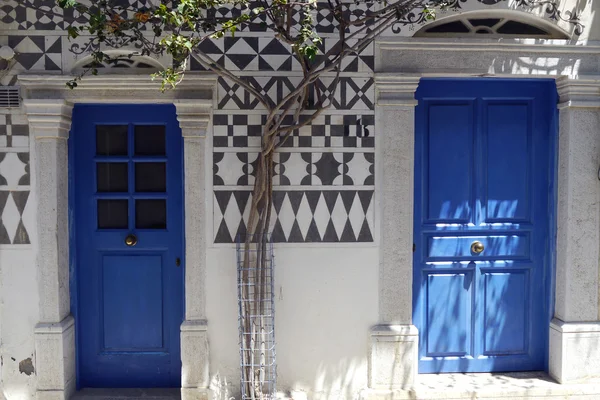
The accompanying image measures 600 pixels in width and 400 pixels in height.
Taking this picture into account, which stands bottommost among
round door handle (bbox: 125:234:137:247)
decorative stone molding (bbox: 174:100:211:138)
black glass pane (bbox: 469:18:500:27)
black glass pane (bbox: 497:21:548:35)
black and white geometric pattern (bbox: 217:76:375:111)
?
round door handle (bbox: 125:234:137:247)

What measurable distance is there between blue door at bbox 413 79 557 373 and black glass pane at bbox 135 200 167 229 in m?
1.93

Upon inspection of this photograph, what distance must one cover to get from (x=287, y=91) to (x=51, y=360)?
260 centimetres

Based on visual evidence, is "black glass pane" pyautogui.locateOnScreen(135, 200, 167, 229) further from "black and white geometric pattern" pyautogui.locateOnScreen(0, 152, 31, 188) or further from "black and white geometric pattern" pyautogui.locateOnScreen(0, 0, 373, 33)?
"black and white geometric pattern" pyautogui.locateOnScreen(0, 0, 373, 33)

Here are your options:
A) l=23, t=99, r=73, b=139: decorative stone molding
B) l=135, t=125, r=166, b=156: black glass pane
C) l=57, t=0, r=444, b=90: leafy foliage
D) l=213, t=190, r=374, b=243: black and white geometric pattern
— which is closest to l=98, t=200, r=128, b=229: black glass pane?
l=135, t=125, r=166, b=156: black glass pane

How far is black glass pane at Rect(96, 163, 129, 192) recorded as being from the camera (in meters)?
4.93

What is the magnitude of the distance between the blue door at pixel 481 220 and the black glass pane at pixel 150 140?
76.4 inches

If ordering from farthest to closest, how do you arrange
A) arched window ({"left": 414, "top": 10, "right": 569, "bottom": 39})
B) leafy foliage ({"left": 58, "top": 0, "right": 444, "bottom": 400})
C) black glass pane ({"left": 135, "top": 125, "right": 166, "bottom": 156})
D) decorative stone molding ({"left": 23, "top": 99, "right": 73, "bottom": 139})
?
1. black glass pane ({"left": 135, "top": 125, "right": 166, "bottom": 156})
2. arched window ({"left": 414, "top": 10, "right": 569, "bottom": 39})
3. decorative stone molding ({"left": 23, "top": 99, "right": 73, "bottom": 139})
4. leafy foliage ({"left": 58, "top": 0, "right": 444, "bottom": 400})

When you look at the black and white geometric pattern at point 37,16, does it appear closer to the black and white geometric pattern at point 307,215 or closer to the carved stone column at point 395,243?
the black and white geometric pattern at point 307,215

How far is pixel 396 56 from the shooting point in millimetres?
4750

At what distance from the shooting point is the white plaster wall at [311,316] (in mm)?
4789

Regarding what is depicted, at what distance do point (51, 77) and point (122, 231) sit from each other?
4.05ft

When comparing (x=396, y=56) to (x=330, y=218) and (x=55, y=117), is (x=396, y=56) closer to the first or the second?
(x=330, y=218)

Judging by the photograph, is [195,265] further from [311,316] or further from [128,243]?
[311,316]

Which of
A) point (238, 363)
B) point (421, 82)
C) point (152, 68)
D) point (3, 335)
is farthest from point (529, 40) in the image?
point (3, 335)
